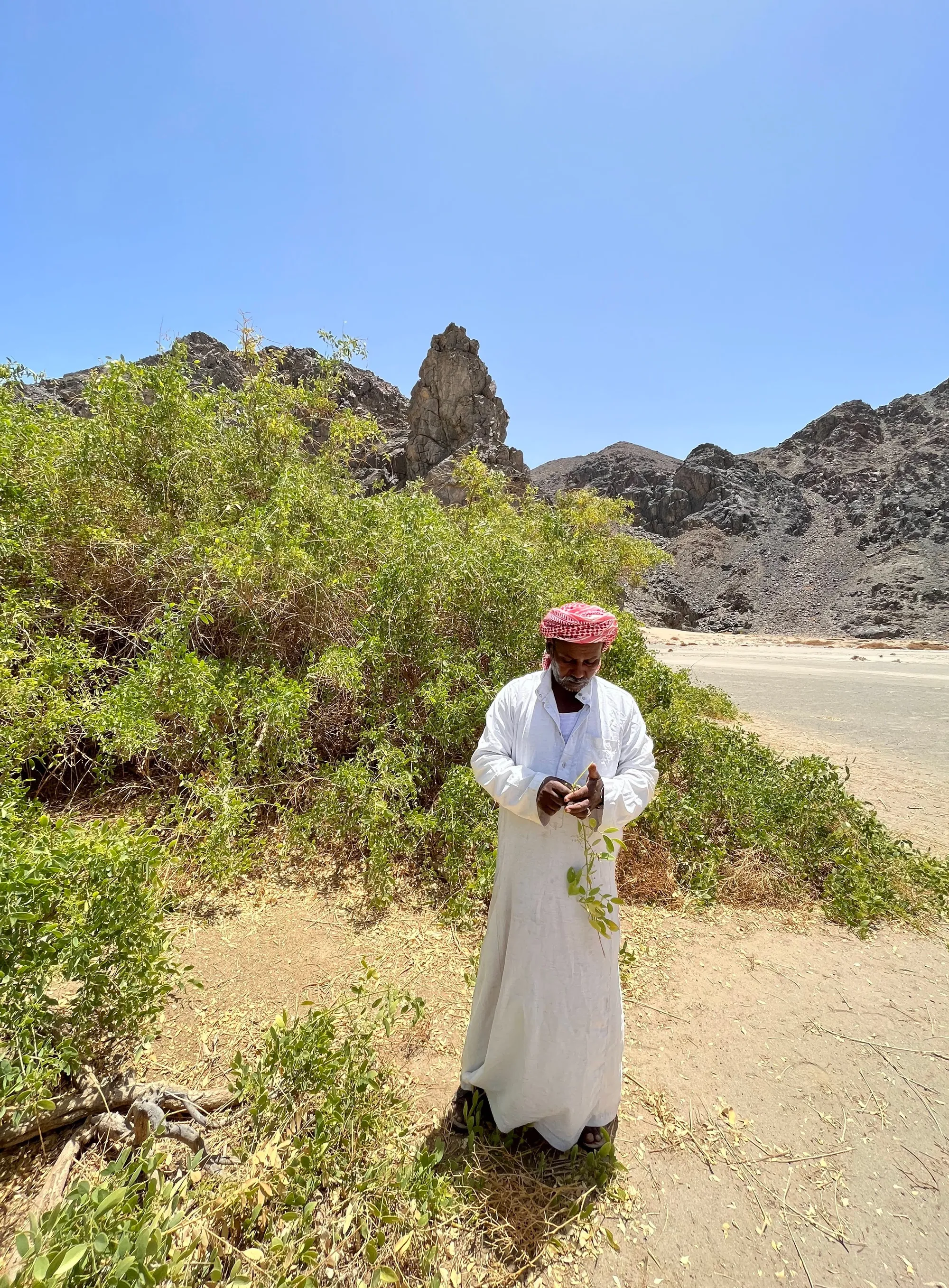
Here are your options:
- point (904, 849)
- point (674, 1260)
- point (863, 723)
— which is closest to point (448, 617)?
point (674, 1260)

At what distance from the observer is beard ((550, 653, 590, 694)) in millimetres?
1859

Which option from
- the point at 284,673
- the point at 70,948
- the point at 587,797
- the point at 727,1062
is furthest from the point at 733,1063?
the point at 284,673

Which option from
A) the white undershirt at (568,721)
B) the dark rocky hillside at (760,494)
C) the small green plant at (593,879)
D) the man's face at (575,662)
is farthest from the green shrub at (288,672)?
the dark rocky hillside at (760,494)

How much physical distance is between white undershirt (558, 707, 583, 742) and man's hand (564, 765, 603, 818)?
180 mm

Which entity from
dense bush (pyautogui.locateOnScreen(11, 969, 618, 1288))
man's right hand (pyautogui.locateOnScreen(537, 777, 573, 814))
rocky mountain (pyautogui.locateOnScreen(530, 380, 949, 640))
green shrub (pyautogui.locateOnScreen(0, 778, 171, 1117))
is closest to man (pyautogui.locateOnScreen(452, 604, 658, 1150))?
man's right hand (pyautogui.locateOnScreen(537, 777, 573, 814))

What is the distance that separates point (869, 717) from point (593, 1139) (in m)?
10.7

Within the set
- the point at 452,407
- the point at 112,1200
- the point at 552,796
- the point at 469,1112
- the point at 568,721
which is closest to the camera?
the point at 112,1200

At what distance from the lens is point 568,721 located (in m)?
1.89

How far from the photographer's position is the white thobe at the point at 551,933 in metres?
1.78

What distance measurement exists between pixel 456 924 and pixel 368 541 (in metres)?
3.13

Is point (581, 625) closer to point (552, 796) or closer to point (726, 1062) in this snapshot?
point (552, 796)

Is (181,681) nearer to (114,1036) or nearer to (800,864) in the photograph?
(114,1036)

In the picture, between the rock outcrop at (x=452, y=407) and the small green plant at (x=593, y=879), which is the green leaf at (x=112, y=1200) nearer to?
the small green plant at (x=593, y=879)

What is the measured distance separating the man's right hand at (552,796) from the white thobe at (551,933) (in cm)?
5
